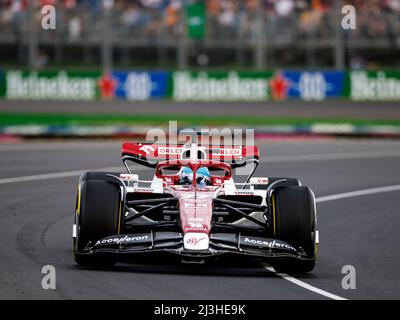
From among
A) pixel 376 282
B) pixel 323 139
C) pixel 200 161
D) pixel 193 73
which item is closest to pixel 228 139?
pixel 323 139

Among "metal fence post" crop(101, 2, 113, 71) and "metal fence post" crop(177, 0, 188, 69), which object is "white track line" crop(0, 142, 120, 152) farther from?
"metal fence post" crop(177, 0, 188, 69)

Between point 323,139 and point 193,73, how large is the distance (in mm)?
6744

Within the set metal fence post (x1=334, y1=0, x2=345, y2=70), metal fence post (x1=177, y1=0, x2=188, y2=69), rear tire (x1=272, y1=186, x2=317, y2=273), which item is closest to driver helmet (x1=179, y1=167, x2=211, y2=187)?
rear tire (x1=272, y1=186, x2=317, y2=273)

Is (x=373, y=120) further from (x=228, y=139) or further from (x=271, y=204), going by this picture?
(x=271, y=204)

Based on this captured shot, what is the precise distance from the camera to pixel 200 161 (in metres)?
12.0

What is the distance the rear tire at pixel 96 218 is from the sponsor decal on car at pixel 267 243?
48.0 inches

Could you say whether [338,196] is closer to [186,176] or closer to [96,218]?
[186,176]

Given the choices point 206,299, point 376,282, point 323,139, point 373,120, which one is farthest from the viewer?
point 373,120

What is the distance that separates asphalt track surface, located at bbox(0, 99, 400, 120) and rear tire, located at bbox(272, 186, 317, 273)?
20048 mm

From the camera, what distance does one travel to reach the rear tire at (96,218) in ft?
34.7

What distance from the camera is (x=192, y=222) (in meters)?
10.5

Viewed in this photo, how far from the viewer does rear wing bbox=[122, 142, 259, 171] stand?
40.3ft

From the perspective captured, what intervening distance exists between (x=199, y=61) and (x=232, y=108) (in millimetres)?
1832

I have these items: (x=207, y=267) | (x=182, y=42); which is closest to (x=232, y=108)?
(x=182, y=42)
